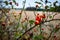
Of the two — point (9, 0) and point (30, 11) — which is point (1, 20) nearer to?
point (9, 0)

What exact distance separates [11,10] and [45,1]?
0.62 m

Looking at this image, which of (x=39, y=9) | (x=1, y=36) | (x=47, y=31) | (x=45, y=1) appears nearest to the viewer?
(x=1, y=36)

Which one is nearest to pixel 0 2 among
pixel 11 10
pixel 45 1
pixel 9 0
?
pixel 9 0

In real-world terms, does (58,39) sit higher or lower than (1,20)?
lower

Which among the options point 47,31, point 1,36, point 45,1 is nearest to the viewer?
point 1,36

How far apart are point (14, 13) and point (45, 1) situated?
0.66 meters

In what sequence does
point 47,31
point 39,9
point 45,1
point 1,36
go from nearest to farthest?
1. point 1,36
2. point 45,1
3. point 39,9
4. point 47,31

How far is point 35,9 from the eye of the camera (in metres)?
2.72

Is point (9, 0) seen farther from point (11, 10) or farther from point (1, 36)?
point (1, 36)

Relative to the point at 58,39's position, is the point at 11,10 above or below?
above

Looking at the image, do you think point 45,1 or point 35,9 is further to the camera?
point 35,9

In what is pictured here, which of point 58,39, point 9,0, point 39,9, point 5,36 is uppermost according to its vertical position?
point 9,0

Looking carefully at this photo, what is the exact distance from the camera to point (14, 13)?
109 inches

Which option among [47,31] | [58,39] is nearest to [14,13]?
[47,31]
